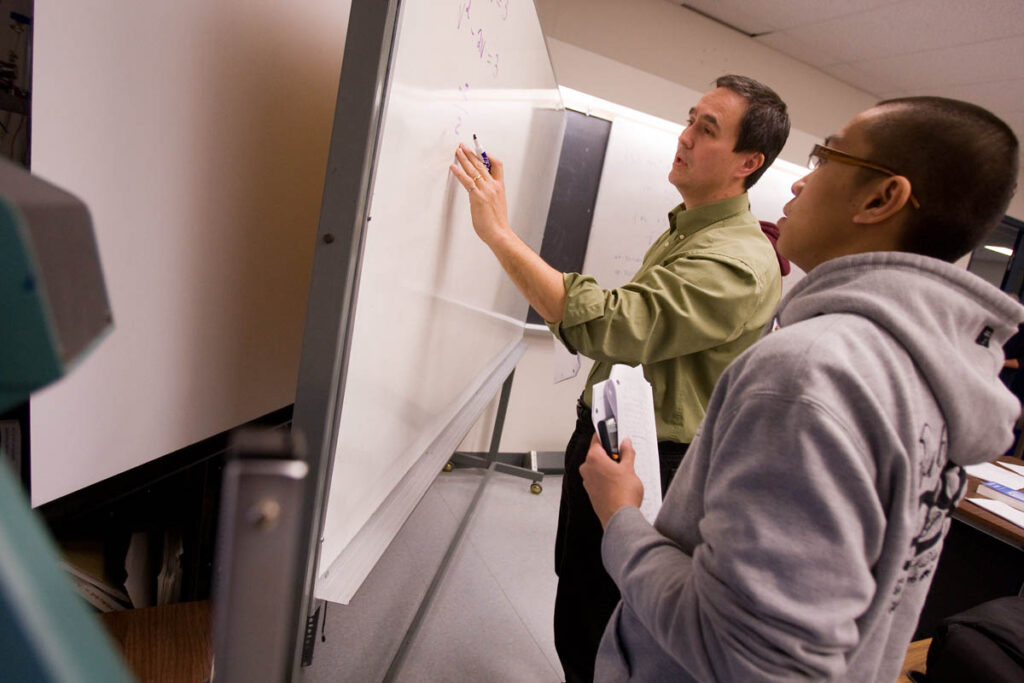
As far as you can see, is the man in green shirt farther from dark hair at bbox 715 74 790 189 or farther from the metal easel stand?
the metal easel stand

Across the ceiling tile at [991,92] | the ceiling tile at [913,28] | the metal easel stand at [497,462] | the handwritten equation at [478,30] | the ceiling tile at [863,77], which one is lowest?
the metal easel stand at [497,462]

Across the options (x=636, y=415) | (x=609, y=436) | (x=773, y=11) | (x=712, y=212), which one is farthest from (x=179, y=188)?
(x=773, y=11)

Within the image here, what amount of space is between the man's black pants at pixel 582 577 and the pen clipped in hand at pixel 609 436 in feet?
1.31

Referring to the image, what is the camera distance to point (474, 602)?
1898 mm

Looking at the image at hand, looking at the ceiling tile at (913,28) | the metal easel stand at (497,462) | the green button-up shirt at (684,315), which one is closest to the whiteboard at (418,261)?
the green button-up shirt at (684,315)

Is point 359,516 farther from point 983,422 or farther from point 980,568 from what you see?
point 980,568

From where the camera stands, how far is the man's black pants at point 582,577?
1.29 m

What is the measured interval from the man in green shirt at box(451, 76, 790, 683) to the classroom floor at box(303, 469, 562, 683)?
389 millimetres

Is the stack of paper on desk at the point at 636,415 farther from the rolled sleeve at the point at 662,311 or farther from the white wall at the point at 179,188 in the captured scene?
the white wall at the point at 179,188

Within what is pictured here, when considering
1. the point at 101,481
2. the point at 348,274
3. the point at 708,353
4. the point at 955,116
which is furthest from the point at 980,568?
the point at 101,481

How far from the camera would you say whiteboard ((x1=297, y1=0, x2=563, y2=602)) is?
66 centimetres

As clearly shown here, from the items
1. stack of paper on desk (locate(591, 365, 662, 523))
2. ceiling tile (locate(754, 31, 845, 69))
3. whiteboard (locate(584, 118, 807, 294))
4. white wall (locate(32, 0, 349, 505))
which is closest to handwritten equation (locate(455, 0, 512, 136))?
white wall (locate(32, 0, 349, 505))

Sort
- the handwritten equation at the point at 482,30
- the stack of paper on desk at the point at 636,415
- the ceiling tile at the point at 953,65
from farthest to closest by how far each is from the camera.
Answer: the ceiling tile at the point at 953,65
the stack of paper on desk at the point at 636,415
the handwritten equation at the point at 482,30

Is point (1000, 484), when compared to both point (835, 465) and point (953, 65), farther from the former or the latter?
point (953, 65)
